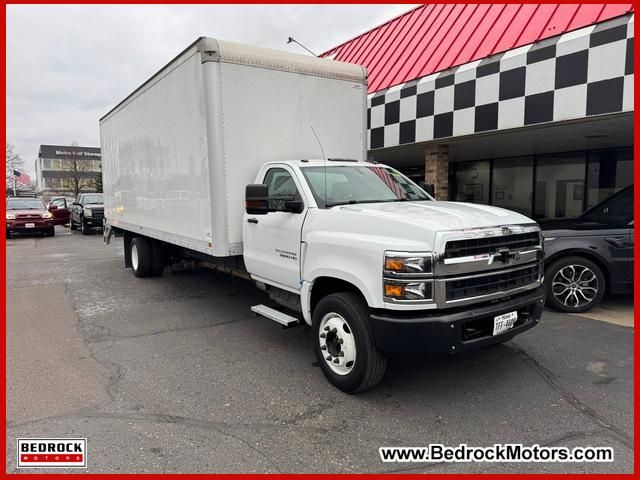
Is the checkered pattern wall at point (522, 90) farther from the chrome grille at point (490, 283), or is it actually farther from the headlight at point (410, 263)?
the headlight at point (410, 263)

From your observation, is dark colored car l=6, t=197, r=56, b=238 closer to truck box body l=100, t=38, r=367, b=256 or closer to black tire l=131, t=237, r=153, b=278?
black tire l=131, t=237, r=153, b=278

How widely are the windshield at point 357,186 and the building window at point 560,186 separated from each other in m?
6.73

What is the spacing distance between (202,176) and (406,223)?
2.77 m

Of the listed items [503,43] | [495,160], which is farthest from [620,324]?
[495,160]

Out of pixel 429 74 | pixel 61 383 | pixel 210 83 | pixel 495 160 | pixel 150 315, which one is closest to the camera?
pixel 61 383

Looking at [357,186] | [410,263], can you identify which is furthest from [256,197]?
[410,263]

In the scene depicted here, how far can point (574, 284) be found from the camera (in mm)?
5703

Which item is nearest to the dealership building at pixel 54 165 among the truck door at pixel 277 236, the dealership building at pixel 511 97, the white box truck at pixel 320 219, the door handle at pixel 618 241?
the dealership building at pixel 511 97

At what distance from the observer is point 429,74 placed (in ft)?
25.5

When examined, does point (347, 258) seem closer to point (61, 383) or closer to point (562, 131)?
point (61, 383)

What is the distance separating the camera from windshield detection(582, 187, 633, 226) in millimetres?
6039

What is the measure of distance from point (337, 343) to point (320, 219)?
3.56ft

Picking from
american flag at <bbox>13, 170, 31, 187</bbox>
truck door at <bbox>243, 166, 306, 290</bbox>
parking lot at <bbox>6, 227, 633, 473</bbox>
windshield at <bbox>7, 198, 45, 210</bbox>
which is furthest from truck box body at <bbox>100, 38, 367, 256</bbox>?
american flag at <bbox>13, 170, 31, 187</bbox>

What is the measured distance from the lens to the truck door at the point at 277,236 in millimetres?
4227
